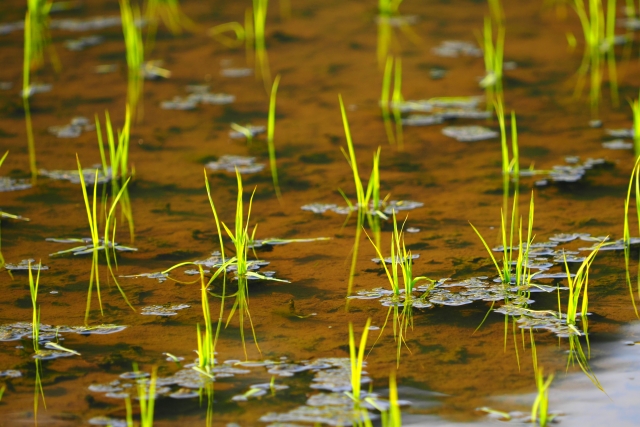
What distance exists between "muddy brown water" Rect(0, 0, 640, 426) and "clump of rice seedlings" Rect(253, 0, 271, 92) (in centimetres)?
6

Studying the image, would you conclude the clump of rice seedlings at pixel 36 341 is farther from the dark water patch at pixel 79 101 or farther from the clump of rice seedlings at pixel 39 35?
the clump of rice seedlings at pixel 39 35

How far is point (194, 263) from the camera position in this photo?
2582 mm

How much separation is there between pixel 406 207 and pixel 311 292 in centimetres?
70

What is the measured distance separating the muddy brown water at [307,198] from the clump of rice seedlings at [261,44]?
2.4 inches

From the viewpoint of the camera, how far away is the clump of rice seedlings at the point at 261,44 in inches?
173

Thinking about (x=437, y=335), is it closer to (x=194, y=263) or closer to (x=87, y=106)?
(x=194, y=263)

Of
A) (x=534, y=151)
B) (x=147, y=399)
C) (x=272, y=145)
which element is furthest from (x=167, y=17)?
(x=147, y=399)

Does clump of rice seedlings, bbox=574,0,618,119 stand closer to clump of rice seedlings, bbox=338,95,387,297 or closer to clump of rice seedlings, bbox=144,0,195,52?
clump of rice seedlings, bbox=338,95,387,297

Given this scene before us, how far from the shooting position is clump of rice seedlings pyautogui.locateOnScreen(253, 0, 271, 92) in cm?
441

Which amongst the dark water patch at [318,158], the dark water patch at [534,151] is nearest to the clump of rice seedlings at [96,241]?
the dark water patch at [318,158]

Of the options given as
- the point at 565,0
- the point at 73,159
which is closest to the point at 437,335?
the point at 73,159

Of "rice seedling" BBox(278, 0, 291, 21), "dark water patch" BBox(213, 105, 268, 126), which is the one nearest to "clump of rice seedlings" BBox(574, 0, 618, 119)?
"dark water patch" BBox(213, 105, 268, 126)

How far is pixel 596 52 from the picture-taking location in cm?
445

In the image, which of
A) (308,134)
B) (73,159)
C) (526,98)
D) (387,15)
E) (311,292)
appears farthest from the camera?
(387,15)
